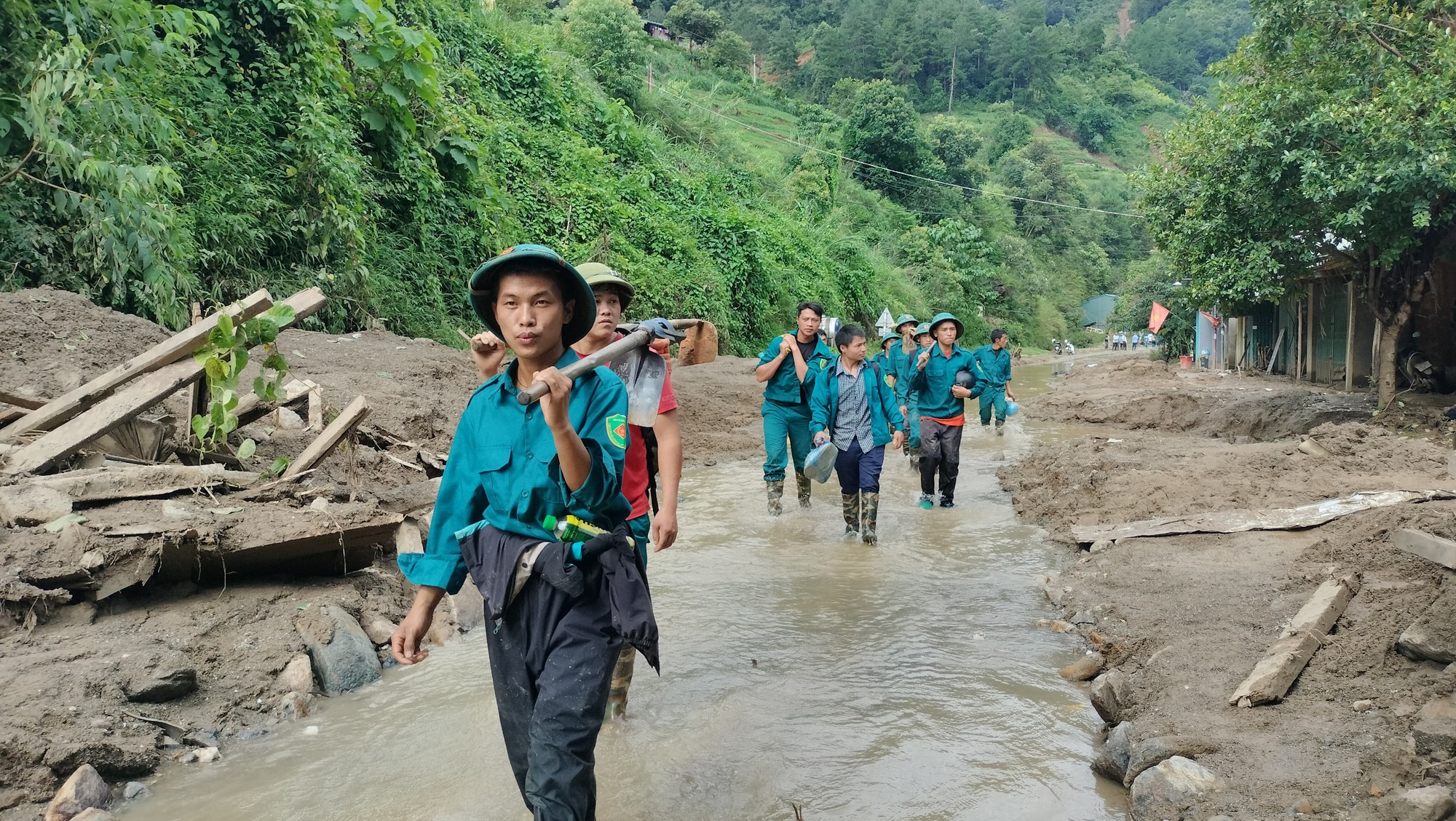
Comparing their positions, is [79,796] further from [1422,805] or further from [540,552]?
[1422,805]

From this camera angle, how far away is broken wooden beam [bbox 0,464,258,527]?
4559 mm

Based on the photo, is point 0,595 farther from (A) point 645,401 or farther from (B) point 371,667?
(A) point 645,401

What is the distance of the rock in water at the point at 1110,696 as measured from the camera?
4.37 meters

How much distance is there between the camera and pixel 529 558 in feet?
8.73

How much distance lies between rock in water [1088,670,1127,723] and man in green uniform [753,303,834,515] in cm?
416

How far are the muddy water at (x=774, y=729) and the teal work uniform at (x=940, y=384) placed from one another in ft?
8.15

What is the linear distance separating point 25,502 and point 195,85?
7630mm

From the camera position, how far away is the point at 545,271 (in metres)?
2.73

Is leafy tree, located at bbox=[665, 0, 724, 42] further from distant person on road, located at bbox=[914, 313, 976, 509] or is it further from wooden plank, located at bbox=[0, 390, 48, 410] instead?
wooden plank, located at bbox=[0, 390, 48, 410]

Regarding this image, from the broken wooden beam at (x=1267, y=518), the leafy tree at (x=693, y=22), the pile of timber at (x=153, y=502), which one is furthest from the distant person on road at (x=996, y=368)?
the leafy tree at (x=693, y=22)

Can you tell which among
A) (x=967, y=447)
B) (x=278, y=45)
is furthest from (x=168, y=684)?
(x=967, y=447)

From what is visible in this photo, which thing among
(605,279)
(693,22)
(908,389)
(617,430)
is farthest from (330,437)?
(693,22)

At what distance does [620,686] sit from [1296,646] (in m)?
2.97

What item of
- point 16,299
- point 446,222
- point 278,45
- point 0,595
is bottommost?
point 0,595
